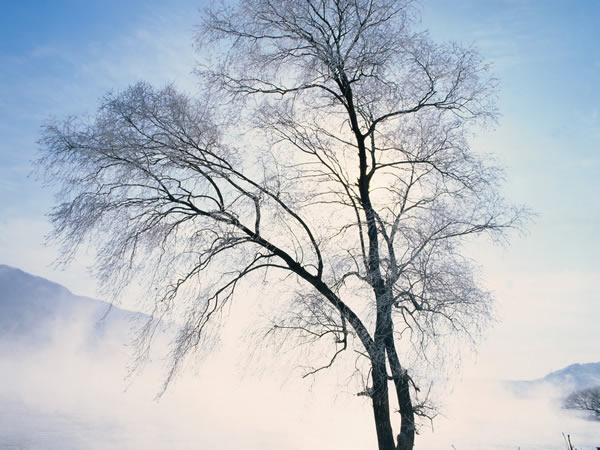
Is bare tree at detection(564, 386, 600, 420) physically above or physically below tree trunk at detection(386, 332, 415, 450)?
above

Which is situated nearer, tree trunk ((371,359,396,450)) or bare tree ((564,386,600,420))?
tree trunk ((371,359,396,450))

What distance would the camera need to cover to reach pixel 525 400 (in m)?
181

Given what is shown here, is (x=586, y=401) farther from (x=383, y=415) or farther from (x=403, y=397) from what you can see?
(x=383, y=415)

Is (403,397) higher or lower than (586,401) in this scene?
lower

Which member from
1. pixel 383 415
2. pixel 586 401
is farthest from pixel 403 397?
pixel 586 401

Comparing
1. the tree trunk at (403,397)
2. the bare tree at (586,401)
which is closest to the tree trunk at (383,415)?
the tree trunk at (403,397)

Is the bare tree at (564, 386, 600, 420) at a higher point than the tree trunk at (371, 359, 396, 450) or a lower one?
higher

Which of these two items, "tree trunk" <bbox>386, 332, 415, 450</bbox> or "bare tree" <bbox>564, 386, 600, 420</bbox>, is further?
"bare tree" <bbox>564, 386, 600, 420</bbox>

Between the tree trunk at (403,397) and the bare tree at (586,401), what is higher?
the bare tree at (586,401)

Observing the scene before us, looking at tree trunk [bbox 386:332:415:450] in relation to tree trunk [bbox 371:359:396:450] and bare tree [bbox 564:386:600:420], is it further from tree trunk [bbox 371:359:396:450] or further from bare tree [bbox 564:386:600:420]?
bare tree [bbox 564:386:600:420]

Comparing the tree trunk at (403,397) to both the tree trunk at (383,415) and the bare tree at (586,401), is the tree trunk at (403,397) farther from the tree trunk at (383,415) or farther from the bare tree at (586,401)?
the bare tree at (586,401)

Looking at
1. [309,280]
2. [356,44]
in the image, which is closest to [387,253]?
[309,280]

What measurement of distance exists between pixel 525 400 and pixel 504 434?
109044mm

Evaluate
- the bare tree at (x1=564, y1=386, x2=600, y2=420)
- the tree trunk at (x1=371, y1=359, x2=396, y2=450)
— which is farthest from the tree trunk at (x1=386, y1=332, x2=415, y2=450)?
the bare tree at (x1=564, y1=386, x2=600, y2=420)
